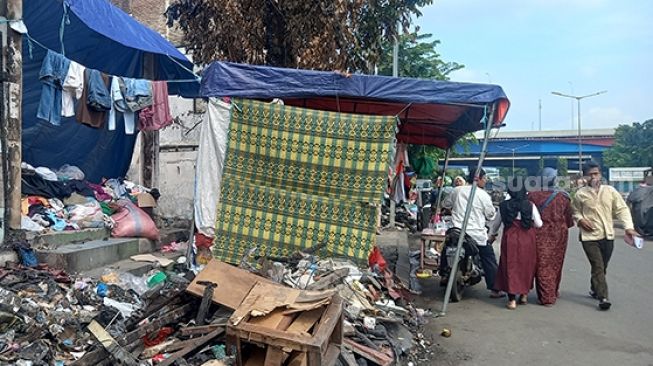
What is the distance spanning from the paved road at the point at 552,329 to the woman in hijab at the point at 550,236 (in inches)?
11.5

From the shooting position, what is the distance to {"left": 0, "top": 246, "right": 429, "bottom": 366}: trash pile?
4027mm

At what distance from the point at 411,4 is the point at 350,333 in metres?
8.06

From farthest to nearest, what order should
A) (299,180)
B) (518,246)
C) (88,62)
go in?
1. (88,62)
2. (518,246)
3. (299,180)

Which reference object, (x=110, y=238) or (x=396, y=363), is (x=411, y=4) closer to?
(x=110, y=238)

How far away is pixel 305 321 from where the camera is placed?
163 inches

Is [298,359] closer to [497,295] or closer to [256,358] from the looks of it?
[256,358]

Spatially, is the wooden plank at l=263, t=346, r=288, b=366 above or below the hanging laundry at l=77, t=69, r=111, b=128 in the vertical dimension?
below

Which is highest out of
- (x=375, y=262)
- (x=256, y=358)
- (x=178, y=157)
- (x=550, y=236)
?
(x=178, y=157)

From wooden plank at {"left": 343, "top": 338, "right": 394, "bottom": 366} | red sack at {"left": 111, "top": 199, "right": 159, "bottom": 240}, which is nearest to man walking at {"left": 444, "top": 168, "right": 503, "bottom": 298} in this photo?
wooden plank at {"left": 343, "top": 338, "right": 394, "bottom": 366}

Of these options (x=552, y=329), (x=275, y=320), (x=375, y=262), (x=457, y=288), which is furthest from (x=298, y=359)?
(x=457, y=288)

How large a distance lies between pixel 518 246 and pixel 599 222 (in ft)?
3.69

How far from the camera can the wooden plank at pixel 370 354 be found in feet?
15.5

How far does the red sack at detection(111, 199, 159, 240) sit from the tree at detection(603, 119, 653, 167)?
1336 inches

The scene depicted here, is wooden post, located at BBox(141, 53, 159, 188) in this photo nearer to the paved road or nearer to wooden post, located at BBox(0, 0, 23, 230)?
wooden post, located at BBox(0, 0, 23, 230)
